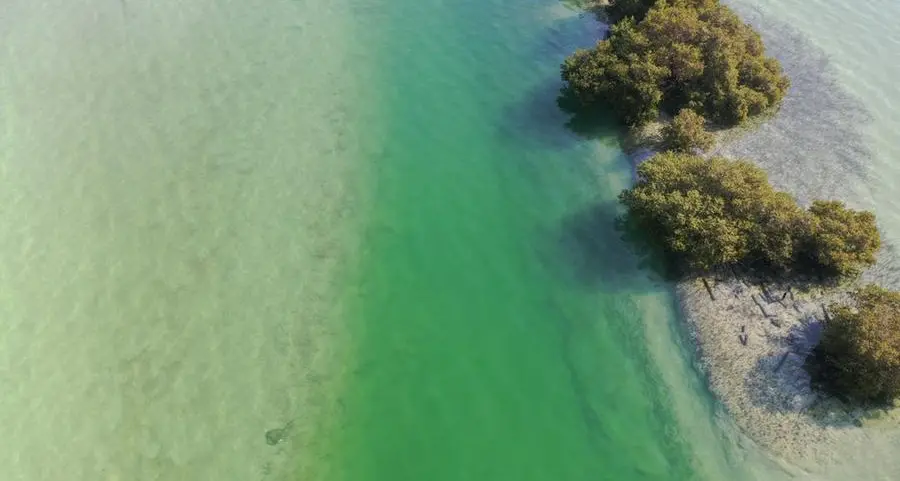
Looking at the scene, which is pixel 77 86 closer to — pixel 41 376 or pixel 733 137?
pixel 41 376

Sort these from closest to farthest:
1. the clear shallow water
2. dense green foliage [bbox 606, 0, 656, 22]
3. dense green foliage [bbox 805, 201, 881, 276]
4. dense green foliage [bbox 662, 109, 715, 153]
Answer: the clear shallow water
dense green foliage [bbox 805, 201, 881, 276]
dense green foliage [bbox 662, 109, 715, 153]
dense green foliage [bbox 606, 0, 656, 22]

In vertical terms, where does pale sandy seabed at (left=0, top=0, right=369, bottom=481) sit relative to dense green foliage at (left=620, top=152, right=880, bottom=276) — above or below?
below

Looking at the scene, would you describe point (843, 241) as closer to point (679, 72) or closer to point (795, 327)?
point (795, 327)

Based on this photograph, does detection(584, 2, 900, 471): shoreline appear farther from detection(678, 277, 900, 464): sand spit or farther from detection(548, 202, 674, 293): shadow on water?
detection(548, 202, 674, 293): shadow on water

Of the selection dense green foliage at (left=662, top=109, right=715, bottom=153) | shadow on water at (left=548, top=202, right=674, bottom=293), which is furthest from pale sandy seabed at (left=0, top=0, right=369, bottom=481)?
dense green foliage at (left=662, top=109, right=715, bottom=153)

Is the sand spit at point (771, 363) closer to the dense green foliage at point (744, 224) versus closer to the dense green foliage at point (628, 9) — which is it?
the dense green foliage at point (744, 224)

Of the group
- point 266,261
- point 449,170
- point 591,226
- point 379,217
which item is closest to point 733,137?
point 591,226

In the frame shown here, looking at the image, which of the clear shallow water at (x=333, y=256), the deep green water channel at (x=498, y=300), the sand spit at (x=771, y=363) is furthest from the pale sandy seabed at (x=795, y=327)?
the deep green water channel at (x=498, y=300)
